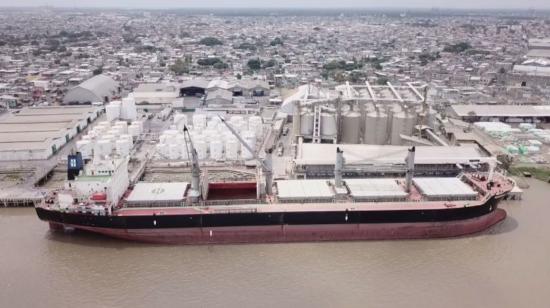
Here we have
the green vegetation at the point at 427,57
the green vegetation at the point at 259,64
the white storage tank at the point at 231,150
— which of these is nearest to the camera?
Result: the white storage tank at the point at 231,150

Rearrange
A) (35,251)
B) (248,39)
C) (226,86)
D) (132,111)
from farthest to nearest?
(248,39), (226,86), (132,111), (35,251)

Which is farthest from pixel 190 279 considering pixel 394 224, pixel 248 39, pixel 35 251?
pixel 248 39

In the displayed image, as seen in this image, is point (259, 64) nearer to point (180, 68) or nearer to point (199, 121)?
point (180, 68)

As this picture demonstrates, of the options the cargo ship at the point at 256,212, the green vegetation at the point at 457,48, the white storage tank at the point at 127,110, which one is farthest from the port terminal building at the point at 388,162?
the green vegetation at the point at 457,48

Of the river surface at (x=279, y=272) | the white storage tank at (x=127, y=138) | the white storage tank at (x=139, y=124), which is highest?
the white storage tank at (x=139, y=124)

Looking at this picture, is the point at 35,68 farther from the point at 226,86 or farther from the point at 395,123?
the point at 395,123

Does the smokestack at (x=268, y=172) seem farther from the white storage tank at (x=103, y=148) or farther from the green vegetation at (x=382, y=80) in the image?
the green vegetation at (x=382, y=80)
